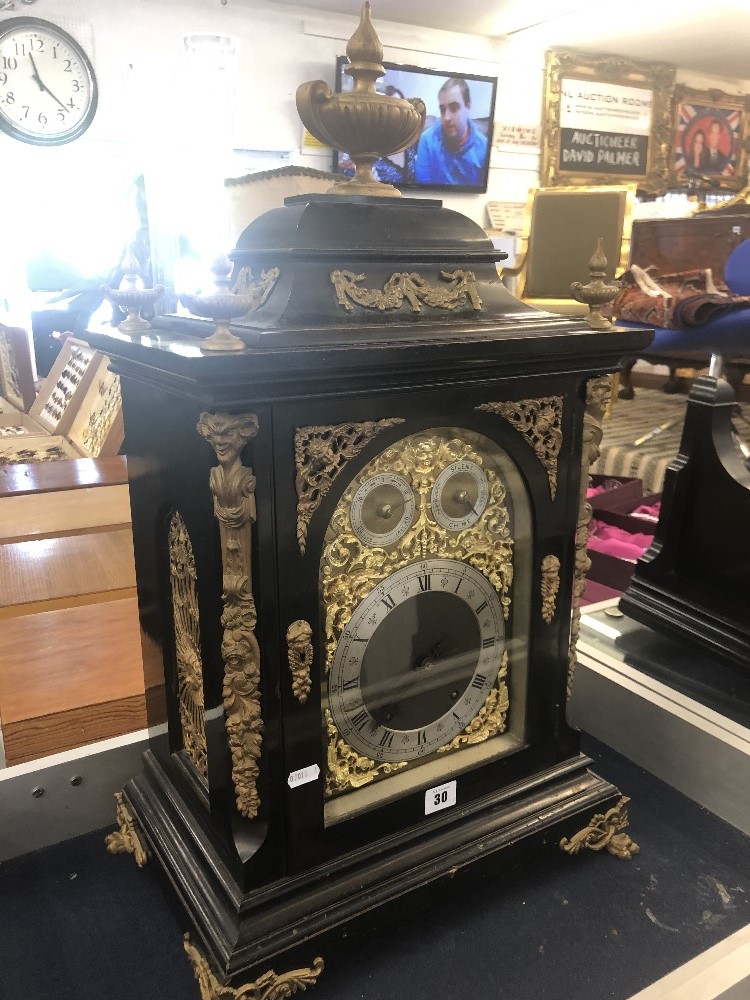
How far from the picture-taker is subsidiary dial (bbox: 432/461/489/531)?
100cm

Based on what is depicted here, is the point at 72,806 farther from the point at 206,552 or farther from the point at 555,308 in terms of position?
the point at 555,308

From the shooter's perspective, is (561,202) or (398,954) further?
(561,202)

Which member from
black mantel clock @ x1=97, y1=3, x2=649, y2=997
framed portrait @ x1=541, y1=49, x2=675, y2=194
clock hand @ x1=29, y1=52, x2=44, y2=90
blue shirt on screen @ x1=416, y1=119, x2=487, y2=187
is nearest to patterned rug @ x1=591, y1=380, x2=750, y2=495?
blue shirt on screen @ x1=416, y1=119, x2=487, y2=187

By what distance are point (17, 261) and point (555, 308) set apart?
3026 mm

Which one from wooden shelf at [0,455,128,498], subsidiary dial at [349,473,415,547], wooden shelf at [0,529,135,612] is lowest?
wooden shelf at [0,529,135,612]

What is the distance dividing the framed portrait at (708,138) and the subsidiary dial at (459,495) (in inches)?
235

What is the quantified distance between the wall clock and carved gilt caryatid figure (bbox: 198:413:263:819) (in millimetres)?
3947

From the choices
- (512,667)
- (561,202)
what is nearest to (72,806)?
(512,667)

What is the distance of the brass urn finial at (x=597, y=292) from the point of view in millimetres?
1024

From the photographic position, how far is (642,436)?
12.1ft

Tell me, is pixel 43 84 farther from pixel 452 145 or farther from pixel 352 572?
pixel 352 572

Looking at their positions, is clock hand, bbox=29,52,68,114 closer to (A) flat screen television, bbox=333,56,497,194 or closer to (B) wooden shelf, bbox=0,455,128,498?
(A) flat screen television, bbox=333,56,497,194

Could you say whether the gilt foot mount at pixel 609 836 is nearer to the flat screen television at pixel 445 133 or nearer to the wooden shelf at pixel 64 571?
the wooden shelf at pixel 64 571

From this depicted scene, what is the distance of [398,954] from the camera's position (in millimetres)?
1016
